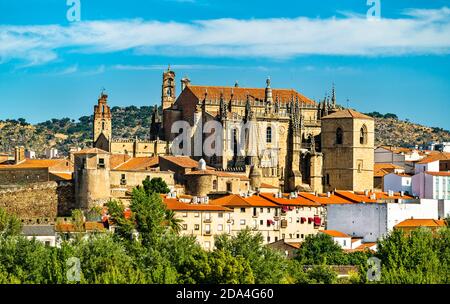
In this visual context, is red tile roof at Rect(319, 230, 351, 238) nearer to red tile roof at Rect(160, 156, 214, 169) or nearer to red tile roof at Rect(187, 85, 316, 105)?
red tile roof at Rect(160, 156, 214, 169)

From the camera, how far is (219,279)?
5603 cm

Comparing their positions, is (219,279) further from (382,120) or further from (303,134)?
(382,120)

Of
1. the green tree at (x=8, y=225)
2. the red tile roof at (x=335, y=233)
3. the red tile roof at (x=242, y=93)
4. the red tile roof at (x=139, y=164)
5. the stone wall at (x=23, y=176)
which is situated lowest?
the red tile roof at (x=335, y=233)

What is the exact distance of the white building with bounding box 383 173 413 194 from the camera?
9806 centimetres

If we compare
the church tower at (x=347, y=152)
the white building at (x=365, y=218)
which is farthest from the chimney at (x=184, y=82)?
the white building at (x=365, y=218)

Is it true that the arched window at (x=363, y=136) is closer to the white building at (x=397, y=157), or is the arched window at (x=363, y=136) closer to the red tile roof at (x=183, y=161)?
the white building at (x=397, y=157)

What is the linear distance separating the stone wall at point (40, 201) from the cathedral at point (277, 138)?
44.4 ft

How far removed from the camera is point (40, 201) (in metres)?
84.4

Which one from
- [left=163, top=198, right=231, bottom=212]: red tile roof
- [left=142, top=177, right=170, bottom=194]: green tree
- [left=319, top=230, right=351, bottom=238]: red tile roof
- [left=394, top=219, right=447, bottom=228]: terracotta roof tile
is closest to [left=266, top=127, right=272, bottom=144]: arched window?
[left=142, top=177, right=170, bottom=194]: green tree

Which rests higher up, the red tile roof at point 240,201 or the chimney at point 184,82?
the chimney at point 184,82

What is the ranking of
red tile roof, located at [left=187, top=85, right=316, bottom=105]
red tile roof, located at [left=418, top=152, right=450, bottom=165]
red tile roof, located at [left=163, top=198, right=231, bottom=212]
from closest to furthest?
red tile roof, located at [left=163, top=198, right=231, bottom=212]
red tile roof, located at [left=187, top=85, right=316, bottom=105]
red tile roof, located at [left=418, top=152, right=450, bottom=165]

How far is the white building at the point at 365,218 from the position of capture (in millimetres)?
85312

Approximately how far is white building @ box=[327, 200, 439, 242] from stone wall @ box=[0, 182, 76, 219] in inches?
643
